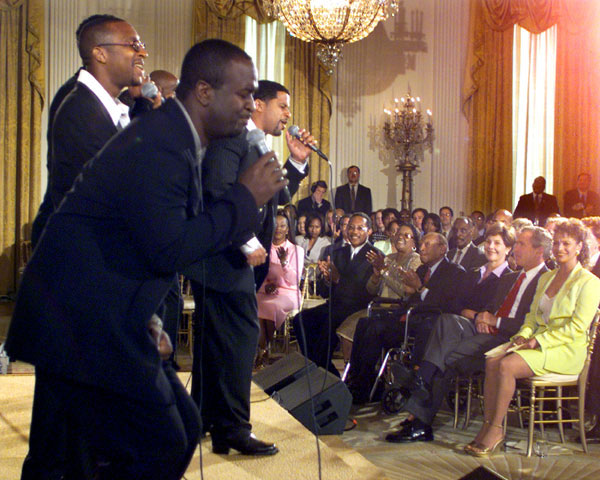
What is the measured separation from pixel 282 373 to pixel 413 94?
915 cm

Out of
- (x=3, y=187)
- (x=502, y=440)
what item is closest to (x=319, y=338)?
(x=502, y=440)

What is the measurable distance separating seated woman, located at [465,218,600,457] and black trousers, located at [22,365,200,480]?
10.6ft

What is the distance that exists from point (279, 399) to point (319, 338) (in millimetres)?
2418

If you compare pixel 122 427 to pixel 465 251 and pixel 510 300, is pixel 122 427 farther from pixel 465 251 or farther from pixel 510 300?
pixel 465 251

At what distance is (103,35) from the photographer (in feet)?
8.91

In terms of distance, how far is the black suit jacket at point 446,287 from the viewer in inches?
224

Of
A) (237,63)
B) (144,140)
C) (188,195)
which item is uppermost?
(237,63)

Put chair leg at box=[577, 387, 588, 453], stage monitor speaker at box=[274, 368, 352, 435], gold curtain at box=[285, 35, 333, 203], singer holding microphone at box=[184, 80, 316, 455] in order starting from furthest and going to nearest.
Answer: gold curtain at box=[285, 35, 333, 203] → chair leg at box=[577, 387, 588, 453] → stage monitor speaker at box=[274, 368, 352, 435] → singer holding microphone at box=[184, 80, 316, 455]

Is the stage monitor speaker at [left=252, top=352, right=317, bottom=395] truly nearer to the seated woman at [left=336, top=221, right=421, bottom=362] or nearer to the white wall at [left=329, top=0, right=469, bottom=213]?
the seated woman at [left=336, top=221, right=421, bottom=362]

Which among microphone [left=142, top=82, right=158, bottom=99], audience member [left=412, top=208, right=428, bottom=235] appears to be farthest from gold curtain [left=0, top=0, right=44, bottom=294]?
microphone [left=142, top=82, right=158, bottom=99]

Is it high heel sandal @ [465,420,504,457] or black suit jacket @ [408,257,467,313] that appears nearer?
high heel sandal @ [465,420,504,457]

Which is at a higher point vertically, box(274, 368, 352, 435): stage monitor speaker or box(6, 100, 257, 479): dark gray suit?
box(6, 100, 257, 479): dark gray suit

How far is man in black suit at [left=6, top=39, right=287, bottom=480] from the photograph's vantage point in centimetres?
172

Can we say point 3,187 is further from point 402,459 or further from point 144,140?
point 144,140
